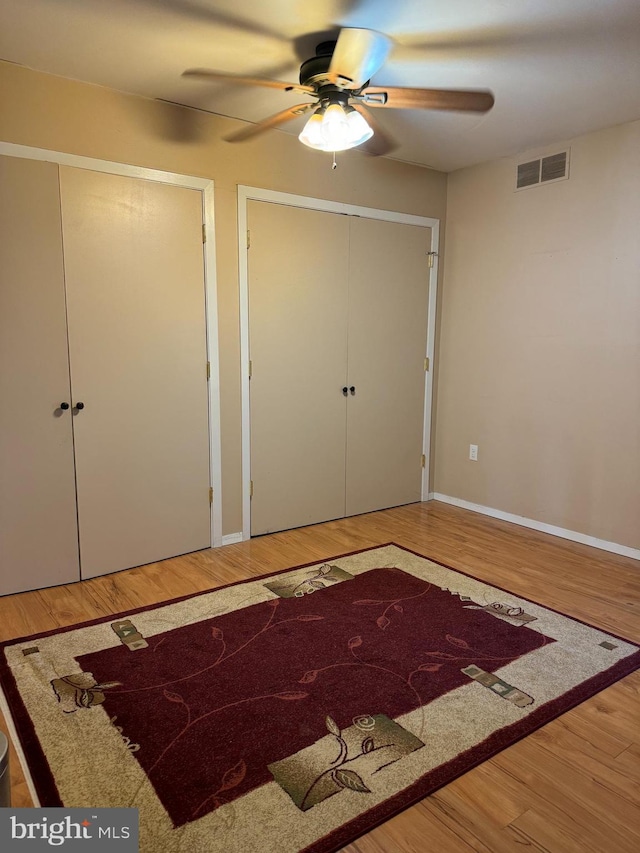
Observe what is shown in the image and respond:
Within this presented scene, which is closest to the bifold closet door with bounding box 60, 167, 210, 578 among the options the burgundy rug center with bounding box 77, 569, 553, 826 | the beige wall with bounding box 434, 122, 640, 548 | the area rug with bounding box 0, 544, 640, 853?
the area rug with bounding box 0, 544, 640, 853

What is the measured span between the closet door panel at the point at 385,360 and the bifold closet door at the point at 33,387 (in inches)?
74.0

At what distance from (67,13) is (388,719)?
9.33ft

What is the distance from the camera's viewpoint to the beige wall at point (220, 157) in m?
2.67

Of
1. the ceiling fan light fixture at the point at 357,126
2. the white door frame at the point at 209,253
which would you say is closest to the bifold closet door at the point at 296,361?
the white door frame at the point at 209,253

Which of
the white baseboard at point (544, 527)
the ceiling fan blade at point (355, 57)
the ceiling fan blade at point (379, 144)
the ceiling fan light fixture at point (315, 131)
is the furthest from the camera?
the white baseboard at point (544, 527)

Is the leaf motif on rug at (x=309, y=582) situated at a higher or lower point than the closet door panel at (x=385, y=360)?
lower

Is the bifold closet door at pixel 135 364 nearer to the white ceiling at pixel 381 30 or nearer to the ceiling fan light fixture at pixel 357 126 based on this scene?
the white ceiling at pixel 381 30

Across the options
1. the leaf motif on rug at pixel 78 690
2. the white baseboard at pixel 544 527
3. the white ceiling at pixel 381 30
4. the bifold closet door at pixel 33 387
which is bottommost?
the leaf motif on rug at pixel 78 690

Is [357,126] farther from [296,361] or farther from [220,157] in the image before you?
[296,361]

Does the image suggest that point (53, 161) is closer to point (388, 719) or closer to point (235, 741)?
point (235, 741)

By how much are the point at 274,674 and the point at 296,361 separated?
204 cm

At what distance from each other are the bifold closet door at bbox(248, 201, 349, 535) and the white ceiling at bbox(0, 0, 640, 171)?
747 mm

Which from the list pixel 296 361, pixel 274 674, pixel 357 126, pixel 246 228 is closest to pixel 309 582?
pixel 274 674

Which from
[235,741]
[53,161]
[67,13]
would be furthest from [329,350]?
[235,741]
